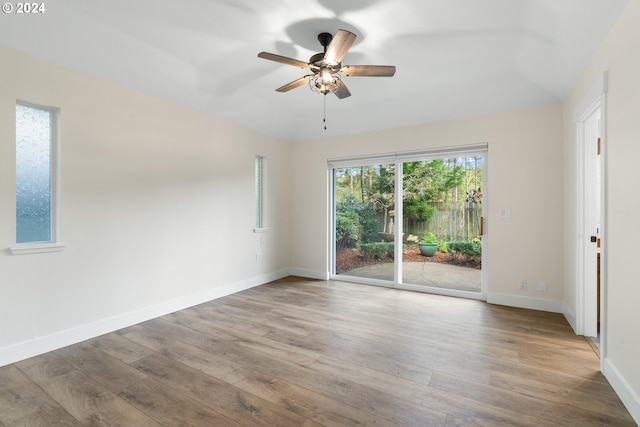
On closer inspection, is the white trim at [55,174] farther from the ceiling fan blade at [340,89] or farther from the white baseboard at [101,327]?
the ceiling fan blade at [340,89]

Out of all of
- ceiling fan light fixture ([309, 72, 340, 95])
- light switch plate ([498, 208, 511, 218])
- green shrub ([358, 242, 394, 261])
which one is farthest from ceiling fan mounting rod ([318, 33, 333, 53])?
green shrub ([358, 242, 394, 261])

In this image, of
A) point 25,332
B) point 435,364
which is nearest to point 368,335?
point 435,364

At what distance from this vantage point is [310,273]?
533cm

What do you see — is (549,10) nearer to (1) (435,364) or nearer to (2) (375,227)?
(1) (435,364)

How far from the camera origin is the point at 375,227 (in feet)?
16.1

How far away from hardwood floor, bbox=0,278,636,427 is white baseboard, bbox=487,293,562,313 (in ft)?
0.56

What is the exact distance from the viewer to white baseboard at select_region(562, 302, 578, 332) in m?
2.98

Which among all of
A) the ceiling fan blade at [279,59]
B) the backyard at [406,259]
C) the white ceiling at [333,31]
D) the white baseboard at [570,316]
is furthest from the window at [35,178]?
the white baseboard at [570,316]

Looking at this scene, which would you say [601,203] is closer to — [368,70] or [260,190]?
[368,70]

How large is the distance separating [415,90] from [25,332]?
15.1 feet

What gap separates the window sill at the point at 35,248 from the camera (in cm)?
242

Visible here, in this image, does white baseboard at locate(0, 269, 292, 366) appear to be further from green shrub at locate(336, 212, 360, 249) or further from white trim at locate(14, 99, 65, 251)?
green shrub at locate(336, 212, 360, 249)

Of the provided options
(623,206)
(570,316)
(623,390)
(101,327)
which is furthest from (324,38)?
(570,316)

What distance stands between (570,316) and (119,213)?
4839 millimetres
